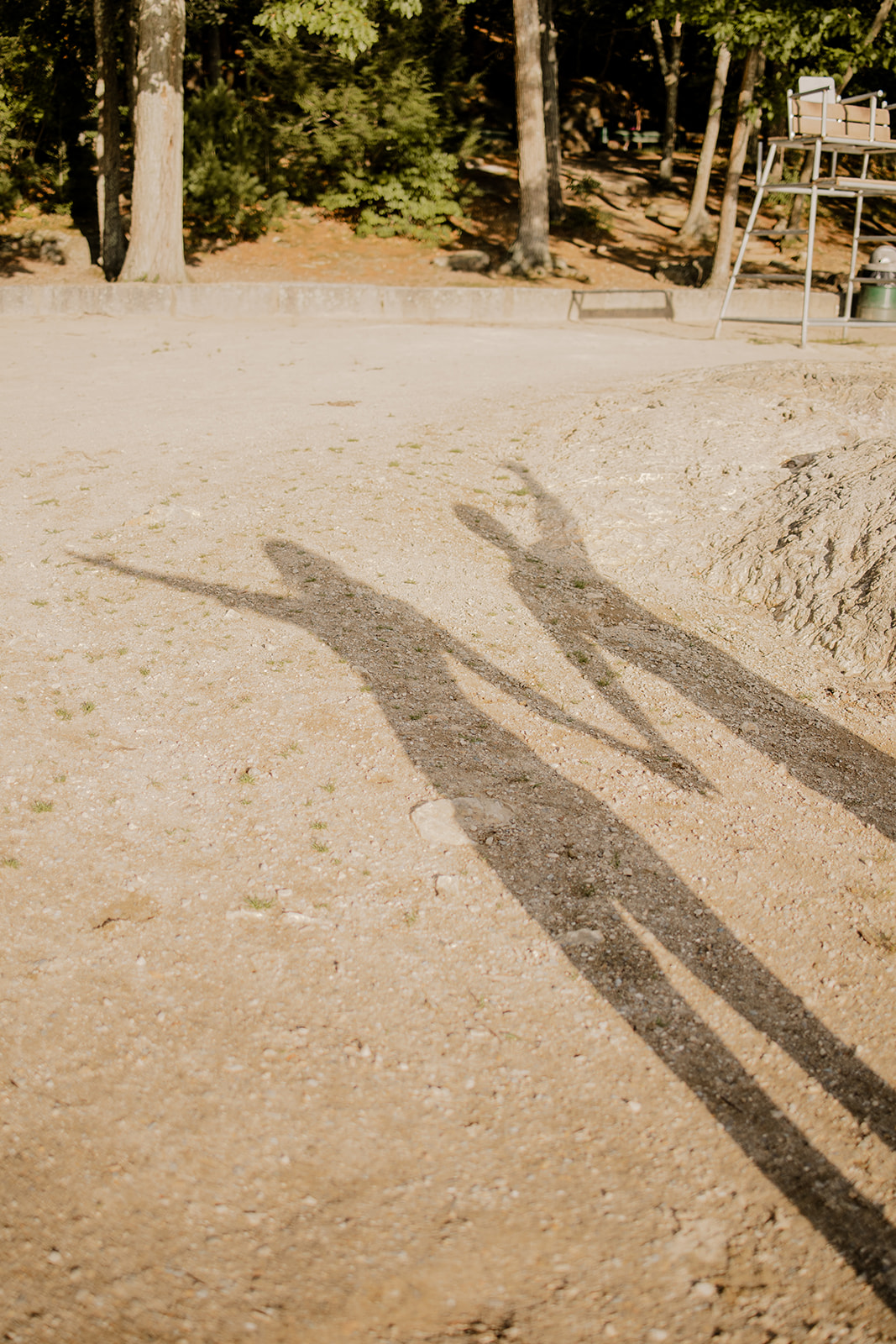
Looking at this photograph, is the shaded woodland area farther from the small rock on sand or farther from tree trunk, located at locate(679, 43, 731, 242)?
the small rock on sand

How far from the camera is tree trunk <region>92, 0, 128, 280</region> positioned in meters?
15.3

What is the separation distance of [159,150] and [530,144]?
5.68 metres

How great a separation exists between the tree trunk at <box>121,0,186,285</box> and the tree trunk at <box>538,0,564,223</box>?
8.85 meters

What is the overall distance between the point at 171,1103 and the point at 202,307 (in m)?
12.1

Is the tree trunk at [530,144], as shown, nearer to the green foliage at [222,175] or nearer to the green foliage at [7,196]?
the green foliage at [222,175]

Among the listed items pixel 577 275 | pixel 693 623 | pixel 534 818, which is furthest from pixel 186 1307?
pixel 577 275

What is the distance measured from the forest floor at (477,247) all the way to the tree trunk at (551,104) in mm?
570

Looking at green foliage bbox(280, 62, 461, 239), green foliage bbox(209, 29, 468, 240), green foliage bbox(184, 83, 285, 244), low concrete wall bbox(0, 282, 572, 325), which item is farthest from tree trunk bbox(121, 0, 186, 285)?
green foliage bbox(280, 62, 461, 239)

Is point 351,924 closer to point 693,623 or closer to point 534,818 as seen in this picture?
point 534,818

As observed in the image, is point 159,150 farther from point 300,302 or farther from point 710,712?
point 710,712

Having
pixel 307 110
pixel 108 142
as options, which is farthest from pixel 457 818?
pixel 307 110

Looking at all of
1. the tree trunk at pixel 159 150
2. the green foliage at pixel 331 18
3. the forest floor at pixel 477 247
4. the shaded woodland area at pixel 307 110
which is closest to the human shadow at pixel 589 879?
the tree trunk at pixel 159 150

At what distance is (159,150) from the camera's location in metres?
13.6

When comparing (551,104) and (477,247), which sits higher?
(551,104)
